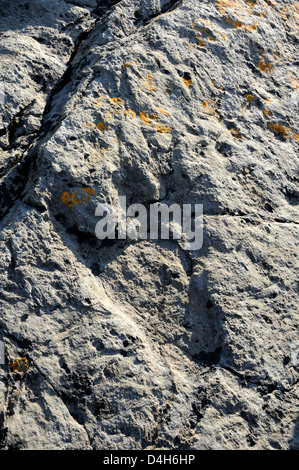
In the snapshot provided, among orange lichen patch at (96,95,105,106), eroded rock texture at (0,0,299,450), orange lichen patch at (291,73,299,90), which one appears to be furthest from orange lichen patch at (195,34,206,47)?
orange lichen patch at (96,95,105,106)

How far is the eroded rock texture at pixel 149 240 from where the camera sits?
352cm

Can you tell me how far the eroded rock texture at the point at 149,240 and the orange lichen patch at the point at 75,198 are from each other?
0.02 meters

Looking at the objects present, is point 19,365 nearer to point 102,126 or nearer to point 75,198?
point 75,198

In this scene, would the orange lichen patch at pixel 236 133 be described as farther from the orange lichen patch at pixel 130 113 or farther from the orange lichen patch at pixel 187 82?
the orange lichen patch at pixel 130 113

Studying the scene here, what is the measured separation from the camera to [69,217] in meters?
3.99

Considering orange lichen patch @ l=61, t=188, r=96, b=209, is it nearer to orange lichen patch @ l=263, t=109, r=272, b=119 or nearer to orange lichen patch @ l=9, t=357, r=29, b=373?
orange lichen patch @ l=9, t=357, r=29, b=373

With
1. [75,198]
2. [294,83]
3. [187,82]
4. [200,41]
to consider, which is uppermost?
[200,41]

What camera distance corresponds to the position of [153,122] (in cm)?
454

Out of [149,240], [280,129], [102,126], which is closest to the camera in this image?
[149,240]

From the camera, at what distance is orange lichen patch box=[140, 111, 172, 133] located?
4516 mm

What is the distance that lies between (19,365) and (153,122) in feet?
8.48

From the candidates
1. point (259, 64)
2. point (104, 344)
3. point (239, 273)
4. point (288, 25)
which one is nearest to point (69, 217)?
point (104, 344)

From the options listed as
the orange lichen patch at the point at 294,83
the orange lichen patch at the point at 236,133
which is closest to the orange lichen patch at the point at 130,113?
the orange lichen patch at the point at 236,133

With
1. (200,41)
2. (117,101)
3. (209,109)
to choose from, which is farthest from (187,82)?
(117,101)
